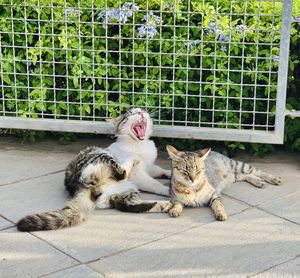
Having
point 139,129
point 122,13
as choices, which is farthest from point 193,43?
point 139,129

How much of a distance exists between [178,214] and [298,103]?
190cm

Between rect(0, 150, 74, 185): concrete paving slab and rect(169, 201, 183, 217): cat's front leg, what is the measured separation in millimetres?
1420

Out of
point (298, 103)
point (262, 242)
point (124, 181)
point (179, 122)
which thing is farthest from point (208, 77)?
point (262, 242)

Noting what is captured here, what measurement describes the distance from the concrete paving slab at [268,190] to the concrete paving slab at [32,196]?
4.73ft

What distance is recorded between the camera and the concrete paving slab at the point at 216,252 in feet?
13.7

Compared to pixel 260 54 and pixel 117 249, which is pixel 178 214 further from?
pixel 260 54

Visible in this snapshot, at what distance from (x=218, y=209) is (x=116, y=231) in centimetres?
82

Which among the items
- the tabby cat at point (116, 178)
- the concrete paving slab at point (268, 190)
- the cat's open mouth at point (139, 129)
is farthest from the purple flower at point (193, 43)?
the concrete paving slab at point (268, 190)

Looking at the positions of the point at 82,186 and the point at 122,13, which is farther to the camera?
the point at 122,13

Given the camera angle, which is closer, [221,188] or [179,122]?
[221,188]

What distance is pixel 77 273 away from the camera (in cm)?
414

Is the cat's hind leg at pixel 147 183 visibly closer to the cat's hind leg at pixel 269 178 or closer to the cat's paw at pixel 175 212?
the cat's paw at pixel 175 212

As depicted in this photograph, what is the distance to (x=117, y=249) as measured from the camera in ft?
14.7

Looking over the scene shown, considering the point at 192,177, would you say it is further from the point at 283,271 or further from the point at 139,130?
the point at 283,271
